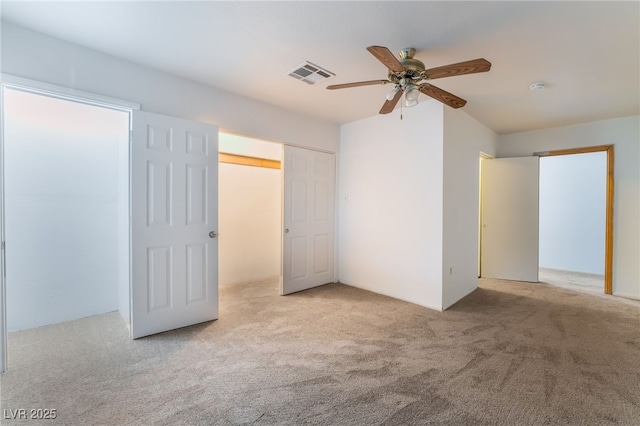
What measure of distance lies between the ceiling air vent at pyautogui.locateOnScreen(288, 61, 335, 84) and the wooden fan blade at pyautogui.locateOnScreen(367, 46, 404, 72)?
869 mm

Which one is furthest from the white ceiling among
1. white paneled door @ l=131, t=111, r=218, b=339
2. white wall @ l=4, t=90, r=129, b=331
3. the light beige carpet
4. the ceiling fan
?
the light beige carpet

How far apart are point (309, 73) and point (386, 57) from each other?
1121 millimetres

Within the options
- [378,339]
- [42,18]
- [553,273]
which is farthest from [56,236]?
[553,273]

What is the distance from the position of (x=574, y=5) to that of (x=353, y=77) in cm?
167

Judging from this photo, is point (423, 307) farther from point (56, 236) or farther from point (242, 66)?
point (56, 236)

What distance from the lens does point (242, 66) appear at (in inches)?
108

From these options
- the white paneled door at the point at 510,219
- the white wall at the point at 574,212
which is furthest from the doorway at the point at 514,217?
the white wall at the point at 574,212

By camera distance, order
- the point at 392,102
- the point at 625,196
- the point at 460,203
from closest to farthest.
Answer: the point at 392,102 → the point at 460,203 → the point at 625,196

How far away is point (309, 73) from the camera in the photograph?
2.83 metres

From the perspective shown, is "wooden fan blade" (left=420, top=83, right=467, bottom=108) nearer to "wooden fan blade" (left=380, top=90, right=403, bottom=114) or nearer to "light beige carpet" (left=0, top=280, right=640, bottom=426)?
"wooden fan blade" (left=380, top=90, right=403, bottom=114)

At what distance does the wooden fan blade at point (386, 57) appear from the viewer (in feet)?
5.87

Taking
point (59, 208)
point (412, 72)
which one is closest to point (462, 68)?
point (412, 72)

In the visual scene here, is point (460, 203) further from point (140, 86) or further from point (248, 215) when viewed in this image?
point (140, 86)

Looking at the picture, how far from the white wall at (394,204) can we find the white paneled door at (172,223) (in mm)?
2187
